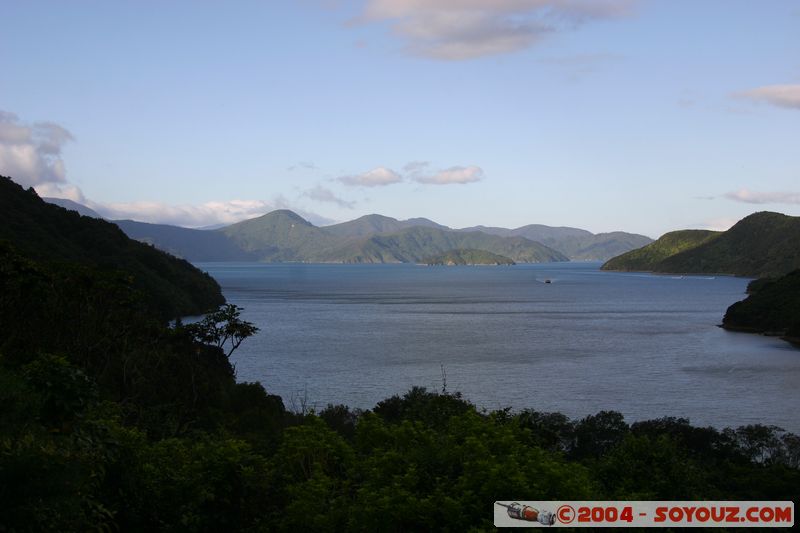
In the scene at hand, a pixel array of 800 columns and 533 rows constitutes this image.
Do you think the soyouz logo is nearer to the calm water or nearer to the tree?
the tree

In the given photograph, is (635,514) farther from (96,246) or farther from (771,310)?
(96,246)

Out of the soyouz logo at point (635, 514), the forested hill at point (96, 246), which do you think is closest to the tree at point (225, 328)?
the soyouz logo at point (635, 514)

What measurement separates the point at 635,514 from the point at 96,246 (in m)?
118

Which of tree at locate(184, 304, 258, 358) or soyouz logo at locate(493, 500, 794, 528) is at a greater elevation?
tree at locate(184, 304, 258, 358)

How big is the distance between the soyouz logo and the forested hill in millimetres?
89493

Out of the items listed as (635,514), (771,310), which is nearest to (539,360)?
(771,310)

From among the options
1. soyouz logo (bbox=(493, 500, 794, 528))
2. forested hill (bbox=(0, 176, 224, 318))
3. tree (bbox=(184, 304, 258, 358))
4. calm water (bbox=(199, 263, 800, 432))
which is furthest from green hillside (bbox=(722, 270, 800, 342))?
soyouz logo (bbox=(493, 500, 794, 528))

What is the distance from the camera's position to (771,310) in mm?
110875

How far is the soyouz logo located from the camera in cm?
1003

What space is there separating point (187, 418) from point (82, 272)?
25.5 feet

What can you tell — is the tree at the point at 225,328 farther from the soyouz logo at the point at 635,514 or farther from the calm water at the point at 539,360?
the soyouz logo at the point at 635,514

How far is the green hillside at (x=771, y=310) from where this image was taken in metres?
105

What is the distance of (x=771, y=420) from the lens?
4959 centimetres

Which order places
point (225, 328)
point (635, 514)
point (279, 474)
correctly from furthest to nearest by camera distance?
point (225, 328) → point (279, 474) → point (635, 514)
